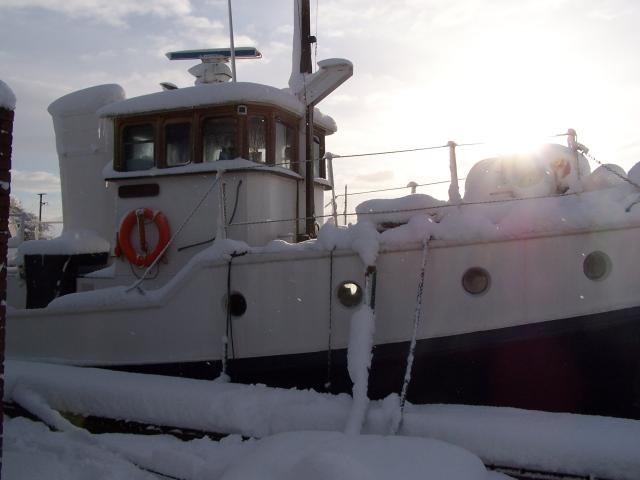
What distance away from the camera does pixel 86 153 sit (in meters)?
8.72

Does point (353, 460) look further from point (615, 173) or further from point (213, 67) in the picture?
point (213, 67)

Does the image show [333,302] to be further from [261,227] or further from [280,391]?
[261,227]

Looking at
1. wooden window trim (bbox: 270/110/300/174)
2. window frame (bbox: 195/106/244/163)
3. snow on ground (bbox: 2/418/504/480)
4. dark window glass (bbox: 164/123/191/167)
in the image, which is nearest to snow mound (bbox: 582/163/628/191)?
snow on ground (bbox: 2/418/504/480)

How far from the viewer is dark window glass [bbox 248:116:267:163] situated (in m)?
6.83

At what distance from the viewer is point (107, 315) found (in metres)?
6.07

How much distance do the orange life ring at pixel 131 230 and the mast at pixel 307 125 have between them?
70.9 inches

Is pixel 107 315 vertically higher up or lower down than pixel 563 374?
higher up

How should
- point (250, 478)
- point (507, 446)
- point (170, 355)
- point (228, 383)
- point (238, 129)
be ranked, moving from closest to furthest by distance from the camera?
point (250, 478) < point (507, 446) < point (228, 383) < point (170, 355) < point (238, 129)

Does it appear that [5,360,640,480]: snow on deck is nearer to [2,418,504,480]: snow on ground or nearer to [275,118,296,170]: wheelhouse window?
[2,418,504,480]: snow on ground

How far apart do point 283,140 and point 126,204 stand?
223 centimetres

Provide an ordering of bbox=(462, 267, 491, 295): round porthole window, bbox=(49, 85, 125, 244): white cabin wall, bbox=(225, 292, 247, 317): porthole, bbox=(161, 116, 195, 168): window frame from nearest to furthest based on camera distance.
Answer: bbox=(462, 267, 491, 295): round porthole window
bbox=(225, 292, 247, 317): porthole
bbox=(161, 116, 195, 168): window frame
bbox=(49, 85, 125, 244): white cabin wall

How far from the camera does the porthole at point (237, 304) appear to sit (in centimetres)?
550

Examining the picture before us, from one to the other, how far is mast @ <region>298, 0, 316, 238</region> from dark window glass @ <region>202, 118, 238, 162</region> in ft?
3.36

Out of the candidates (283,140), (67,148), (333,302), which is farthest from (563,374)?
(67,148)
